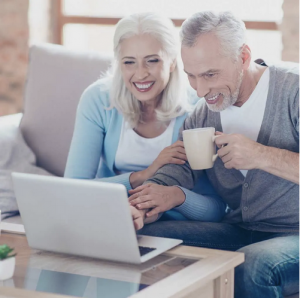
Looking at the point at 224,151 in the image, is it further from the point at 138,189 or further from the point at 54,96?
the point at 54,96

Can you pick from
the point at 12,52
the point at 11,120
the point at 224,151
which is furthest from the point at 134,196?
the point at 12,52

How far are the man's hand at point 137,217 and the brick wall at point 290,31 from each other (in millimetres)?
1412

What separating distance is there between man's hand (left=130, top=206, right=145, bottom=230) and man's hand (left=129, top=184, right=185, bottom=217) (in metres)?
0.02

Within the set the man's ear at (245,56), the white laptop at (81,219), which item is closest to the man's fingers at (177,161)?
the man's ear at (245,56)

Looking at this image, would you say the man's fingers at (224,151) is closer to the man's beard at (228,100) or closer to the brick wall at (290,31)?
the man's beard at (228,100)

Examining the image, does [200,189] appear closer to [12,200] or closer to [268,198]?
[268,198]

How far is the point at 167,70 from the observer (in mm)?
2115

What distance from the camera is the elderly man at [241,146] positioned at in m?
1.68

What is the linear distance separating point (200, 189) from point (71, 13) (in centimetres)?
195

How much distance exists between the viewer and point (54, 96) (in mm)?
2459

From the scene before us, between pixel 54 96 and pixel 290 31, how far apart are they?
109 centimetres

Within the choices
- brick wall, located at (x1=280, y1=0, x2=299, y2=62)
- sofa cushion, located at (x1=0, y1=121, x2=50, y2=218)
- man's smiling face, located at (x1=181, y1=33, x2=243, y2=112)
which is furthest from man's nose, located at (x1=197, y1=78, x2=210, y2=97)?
brick wall, located at (x1=280, y1=0, x2=299, y2=62)

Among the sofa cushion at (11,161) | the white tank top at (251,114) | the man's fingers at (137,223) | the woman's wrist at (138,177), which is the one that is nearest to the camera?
the man's fingers at (137,223)

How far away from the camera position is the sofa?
7.95 feet
